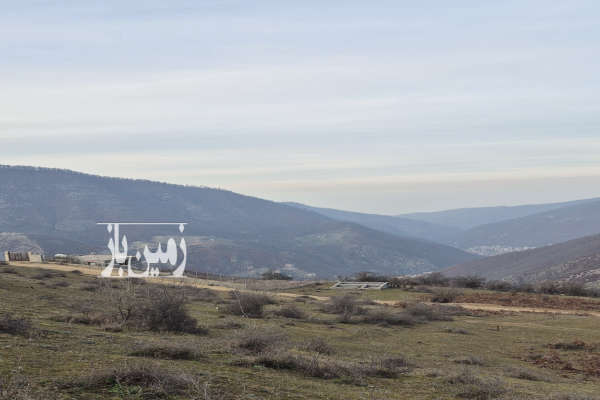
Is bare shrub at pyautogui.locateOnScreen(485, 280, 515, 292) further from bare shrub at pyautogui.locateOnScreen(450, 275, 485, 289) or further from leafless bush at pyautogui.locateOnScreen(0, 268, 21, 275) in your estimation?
leafless bush at pyautogui.locateOnScreen(0, 268, 21, 275)

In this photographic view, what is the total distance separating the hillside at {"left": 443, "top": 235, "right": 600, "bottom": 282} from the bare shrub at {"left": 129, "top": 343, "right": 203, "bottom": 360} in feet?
226

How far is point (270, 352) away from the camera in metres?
12.1

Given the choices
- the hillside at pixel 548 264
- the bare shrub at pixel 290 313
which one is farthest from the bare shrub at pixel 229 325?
the hillside at pixel 548 264

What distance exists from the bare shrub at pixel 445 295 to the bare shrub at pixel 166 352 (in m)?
29.6

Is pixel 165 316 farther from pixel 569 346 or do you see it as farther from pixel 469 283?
pixel 469 283

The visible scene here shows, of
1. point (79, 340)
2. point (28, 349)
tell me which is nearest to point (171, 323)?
point (79, 340)

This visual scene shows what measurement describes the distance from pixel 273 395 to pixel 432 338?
13.9m

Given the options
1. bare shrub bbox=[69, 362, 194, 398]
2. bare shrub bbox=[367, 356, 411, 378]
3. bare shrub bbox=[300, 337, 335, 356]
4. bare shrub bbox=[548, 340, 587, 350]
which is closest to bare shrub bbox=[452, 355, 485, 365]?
bare shrub bbox=[367, 356, 411, 378]

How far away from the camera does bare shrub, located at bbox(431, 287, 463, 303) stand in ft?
131

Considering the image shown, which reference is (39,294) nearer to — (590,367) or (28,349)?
(28,349)

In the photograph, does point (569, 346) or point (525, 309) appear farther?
point (525, 309)

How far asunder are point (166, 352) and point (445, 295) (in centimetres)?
3166

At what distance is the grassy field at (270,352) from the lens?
352 inches

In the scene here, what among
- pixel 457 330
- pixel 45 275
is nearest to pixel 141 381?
pixel 457 330
